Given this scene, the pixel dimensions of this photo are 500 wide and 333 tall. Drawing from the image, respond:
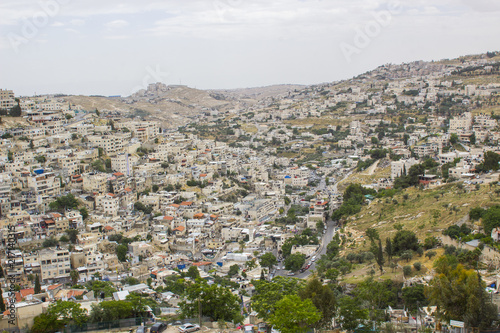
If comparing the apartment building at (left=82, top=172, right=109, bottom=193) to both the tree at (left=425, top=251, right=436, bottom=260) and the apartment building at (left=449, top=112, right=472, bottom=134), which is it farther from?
the apartment building at (left=449, top=112, right=472, bottom=134)

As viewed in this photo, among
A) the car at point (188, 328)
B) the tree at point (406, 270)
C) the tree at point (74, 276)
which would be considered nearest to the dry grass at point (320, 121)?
the tree at point (74, 276)

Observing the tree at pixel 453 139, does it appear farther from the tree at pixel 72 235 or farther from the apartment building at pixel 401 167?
the tree at pixel 72 235

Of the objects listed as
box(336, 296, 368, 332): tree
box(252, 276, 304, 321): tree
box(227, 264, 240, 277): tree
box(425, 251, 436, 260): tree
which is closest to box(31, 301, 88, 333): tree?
box(252, 276, 304, 321): tree

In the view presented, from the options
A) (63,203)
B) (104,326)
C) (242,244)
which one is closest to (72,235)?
(63,203)

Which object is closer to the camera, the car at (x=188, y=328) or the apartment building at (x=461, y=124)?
the car at (x=188, y=328)

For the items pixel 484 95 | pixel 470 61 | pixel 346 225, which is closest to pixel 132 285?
pixel 346 225

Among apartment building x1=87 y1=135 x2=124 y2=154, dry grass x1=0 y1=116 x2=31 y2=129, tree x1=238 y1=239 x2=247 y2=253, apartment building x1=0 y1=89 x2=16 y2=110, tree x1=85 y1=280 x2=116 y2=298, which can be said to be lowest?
tree x1=238 y1=239 x2=247 y2=253

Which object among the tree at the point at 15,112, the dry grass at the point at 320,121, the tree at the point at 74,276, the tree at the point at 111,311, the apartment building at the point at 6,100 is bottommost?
the tree at the point at 74,276

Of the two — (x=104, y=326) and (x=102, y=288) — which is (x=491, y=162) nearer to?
(x=102, y=288)
